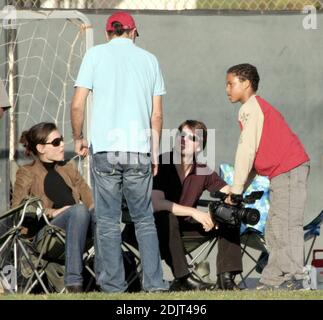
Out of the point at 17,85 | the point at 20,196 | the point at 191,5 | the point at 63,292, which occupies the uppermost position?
the point at 191,5

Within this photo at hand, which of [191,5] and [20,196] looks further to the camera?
[191,5]

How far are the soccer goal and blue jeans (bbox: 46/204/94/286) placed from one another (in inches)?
72.2

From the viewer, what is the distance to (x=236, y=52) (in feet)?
37.5

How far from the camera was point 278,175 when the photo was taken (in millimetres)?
9430

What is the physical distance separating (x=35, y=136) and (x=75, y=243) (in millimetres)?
1006

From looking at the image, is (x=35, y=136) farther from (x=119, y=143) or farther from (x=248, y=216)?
(x=248, y=216)

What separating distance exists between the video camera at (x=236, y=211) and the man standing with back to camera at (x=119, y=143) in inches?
24.9

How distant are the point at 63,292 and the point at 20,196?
81 centimetres

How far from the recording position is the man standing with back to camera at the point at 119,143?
891cm

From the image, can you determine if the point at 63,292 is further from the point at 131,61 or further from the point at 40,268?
the point at 131,61

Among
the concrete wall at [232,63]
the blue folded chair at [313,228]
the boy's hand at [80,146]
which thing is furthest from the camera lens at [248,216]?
the concrete wall at [232,63]

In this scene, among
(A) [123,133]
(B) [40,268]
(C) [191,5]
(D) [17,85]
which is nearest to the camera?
(A) [123,133]

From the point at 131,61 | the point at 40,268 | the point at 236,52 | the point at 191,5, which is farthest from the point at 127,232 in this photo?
the point at 191,5

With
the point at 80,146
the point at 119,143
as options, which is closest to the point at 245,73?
the point at 119,143
